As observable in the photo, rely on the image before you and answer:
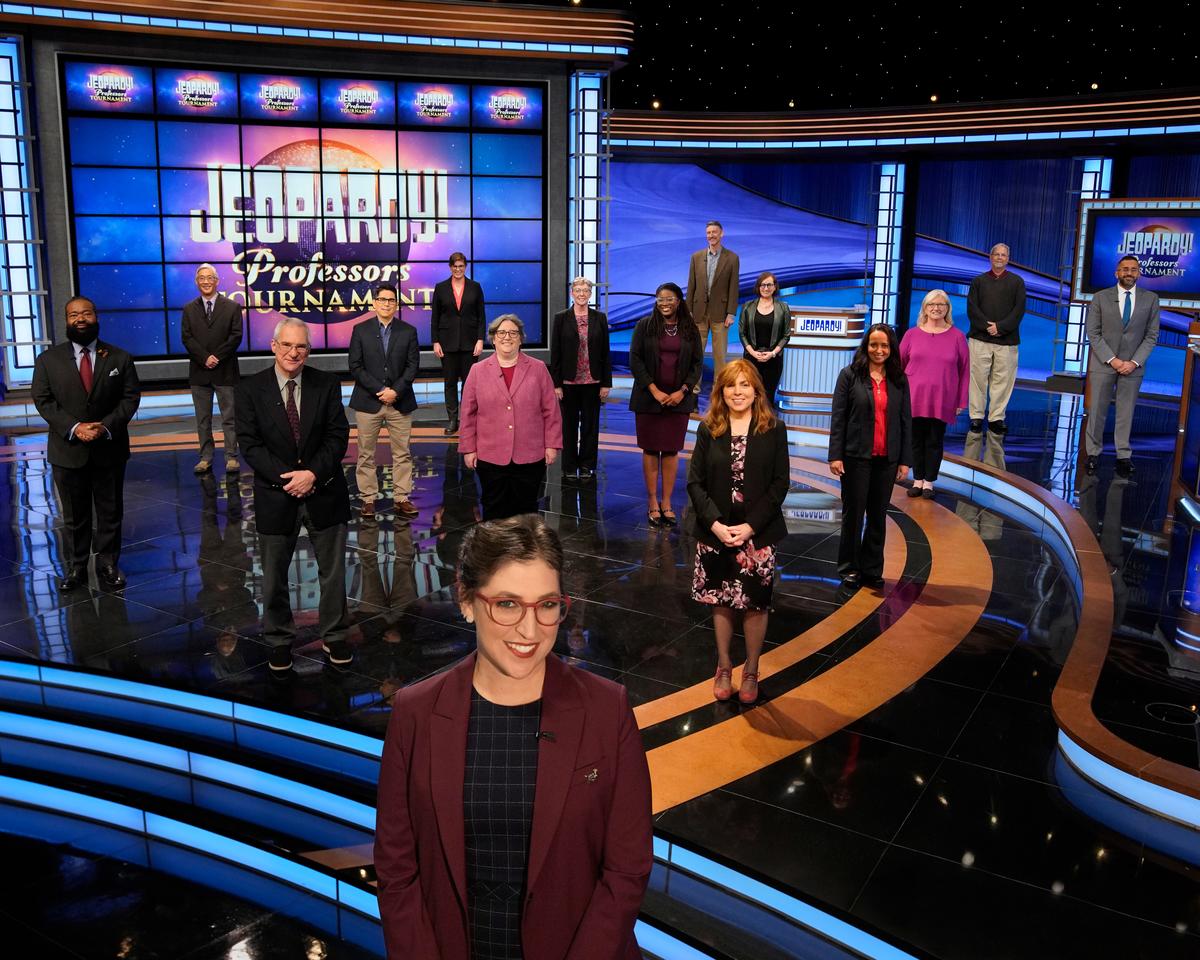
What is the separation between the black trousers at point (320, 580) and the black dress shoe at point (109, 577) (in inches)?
55.4

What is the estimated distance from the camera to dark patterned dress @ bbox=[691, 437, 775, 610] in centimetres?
437

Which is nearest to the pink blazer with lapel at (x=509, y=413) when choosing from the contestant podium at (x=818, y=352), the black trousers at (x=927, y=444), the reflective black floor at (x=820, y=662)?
the reflective black floor at (x=820, y=662)

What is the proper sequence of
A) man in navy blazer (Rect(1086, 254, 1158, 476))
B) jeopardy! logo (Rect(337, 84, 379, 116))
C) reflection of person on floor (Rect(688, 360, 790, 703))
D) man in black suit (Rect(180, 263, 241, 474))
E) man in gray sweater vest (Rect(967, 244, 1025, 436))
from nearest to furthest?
1. reflection of person on floor (Rect(688, 360, 790, 703))
2. man in black suit (Rect(180, 263, 241, 474))
3. man in navy blazer (Rect(1086, 254, 1158, 476))
4. man in gray sweater vest (Rect(967, 244, 1025, 436))
5. jeopardy! logo (Rect(337, 84, 379, 116))

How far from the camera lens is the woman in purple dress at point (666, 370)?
6.96m

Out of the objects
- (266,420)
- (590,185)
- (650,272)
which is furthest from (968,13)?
(266,420)

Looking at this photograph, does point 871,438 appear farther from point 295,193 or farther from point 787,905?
point 295,193

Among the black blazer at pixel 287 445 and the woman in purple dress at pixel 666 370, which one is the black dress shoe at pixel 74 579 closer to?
the black blazer at pixel 287 445

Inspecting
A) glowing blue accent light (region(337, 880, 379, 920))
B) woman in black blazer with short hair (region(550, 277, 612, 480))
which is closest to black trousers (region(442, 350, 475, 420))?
woman in black blazer with short hair (region(550, 277, 612, 480))

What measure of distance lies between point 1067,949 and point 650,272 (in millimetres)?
15059

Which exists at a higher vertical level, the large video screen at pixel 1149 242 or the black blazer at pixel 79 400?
the large video screen at pixel 1149 242

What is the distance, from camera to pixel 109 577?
5.86m

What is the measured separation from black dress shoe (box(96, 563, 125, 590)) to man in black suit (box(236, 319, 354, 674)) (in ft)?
4.74

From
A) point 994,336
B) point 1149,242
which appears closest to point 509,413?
point 994,336

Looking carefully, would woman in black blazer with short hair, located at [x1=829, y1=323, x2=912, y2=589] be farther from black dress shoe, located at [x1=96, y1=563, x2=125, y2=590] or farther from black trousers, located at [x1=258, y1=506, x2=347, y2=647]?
black dress shoe, located at [x1=96, y1=563, x2=125, y2=590]
